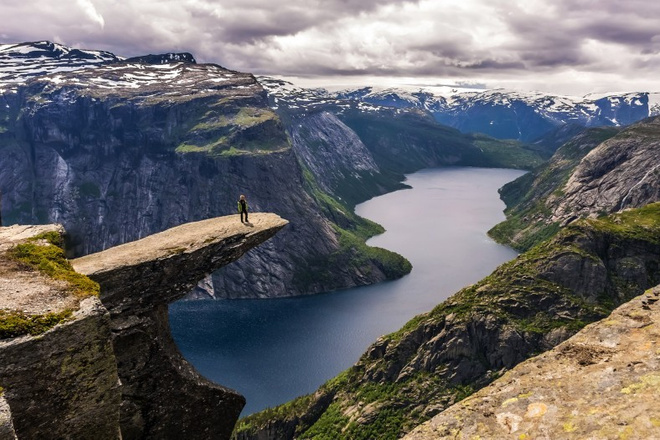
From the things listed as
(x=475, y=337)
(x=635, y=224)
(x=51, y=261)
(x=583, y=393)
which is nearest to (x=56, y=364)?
(x=51, y=261)

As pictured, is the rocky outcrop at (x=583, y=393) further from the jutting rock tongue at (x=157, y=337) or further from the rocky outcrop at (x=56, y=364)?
the jutting rock tongue at (x=157, y=337)

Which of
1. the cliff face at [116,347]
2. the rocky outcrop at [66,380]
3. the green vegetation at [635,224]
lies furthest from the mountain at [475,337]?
the rocky outcrop at [66,380]

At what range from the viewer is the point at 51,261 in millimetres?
20547

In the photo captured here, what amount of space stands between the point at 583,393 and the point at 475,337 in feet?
305

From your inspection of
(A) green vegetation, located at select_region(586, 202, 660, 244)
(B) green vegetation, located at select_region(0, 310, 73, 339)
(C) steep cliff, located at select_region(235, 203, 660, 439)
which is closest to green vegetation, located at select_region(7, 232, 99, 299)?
(B) green vegetation, located at select_region(0, 310, 73, 339)

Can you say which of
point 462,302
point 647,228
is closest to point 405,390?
point 462,302

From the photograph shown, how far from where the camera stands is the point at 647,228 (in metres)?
124

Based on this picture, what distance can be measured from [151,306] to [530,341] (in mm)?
87534

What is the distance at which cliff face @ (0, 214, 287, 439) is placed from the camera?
15367mm

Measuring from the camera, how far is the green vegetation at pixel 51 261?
1852 centimetres

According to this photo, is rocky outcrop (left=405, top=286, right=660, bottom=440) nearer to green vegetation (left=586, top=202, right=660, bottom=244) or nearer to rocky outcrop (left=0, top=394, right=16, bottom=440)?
rocky outcrop (left=0, top=394, right=16, bottom=440)

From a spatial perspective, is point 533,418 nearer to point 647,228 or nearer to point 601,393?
point 601,393

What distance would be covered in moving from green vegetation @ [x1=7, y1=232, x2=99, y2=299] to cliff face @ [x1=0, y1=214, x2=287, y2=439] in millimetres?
93

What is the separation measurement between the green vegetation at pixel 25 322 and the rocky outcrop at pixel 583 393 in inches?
510
